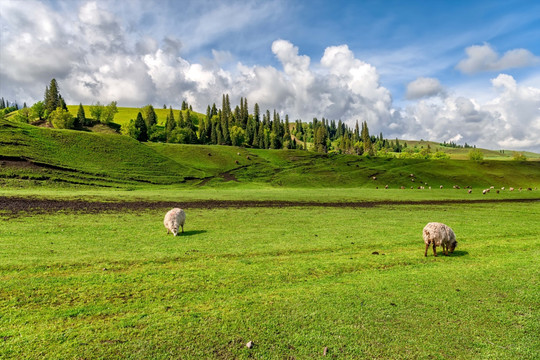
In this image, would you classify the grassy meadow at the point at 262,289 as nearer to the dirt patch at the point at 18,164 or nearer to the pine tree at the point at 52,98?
the dirt patch at the point at 18,164

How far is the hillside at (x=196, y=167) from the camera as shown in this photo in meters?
70.6

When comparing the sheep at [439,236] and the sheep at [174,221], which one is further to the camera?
the sheep at [174,221]

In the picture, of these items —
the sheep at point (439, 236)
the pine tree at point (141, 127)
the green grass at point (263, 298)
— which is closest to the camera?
the green grass at point (263, 298)

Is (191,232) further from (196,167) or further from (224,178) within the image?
(196,167)

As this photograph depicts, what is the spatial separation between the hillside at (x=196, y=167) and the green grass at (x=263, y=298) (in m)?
58.7

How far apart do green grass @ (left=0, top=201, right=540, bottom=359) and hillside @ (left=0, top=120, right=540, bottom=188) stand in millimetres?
58703

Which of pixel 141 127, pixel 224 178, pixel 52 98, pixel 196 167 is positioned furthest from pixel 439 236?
pixel 52 98

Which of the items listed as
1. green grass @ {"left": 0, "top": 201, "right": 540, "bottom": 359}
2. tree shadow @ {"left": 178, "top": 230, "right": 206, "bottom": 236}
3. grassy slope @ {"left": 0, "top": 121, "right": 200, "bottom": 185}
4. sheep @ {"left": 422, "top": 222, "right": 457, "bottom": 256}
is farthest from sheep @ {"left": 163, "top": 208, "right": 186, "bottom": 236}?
grassy slope @ {"left": 0, "top": 121, "right": 200, "bottom": 185}

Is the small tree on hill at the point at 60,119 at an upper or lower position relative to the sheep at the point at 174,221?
upper

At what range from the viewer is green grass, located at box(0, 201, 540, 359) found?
790 centimetres

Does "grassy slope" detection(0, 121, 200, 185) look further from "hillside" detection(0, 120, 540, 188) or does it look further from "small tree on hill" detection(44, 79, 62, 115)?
"small tree on hill" detection(44, 79, 62, 115)

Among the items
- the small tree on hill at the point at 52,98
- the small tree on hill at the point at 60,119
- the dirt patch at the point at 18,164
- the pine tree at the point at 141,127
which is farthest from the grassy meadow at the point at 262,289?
the small tree on hill at the point at 52,98

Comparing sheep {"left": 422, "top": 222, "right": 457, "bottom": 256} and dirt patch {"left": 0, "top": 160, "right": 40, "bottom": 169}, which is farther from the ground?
dirt patch {"left": 0, "top": 160, "right": 40, "bottom": 169}

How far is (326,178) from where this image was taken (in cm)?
10219
